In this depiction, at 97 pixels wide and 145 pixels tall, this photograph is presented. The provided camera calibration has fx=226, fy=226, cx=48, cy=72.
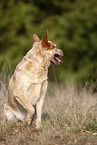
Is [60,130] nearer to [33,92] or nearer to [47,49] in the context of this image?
[33,92]

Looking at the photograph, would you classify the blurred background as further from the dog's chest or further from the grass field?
the dog's chest

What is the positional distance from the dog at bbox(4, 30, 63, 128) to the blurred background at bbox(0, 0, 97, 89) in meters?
8.79

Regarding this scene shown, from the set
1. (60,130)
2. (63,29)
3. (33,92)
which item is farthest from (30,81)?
(63,29)

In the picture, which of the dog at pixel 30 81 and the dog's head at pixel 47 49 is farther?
the dog's head at pixel 47 49

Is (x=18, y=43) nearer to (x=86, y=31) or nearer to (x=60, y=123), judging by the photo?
(x=86, y=31)

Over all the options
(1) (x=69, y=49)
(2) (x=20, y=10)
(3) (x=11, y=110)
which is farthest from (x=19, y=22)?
(3) (x=11, y=110)

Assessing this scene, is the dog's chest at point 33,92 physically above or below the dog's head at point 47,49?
below

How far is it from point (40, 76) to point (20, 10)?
36.7ft

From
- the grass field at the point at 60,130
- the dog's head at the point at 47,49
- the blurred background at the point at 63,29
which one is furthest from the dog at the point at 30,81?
the blurred background at the point at 63,29

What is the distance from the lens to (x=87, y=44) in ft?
48.3

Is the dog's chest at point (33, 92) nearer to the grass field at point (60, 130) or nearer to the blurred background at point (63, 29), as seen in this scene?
the grass field at point (60, 130)

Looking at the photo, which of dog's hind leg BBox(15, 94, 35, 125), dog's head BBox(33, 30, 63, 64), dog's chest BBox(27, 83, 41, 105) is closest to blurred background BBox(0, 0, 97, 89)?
dog's head BBox(33, 30, 63, 64)

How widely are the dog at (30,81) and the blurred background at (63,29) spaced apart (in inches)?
346

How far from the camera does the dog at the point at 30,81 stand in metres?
4.30
